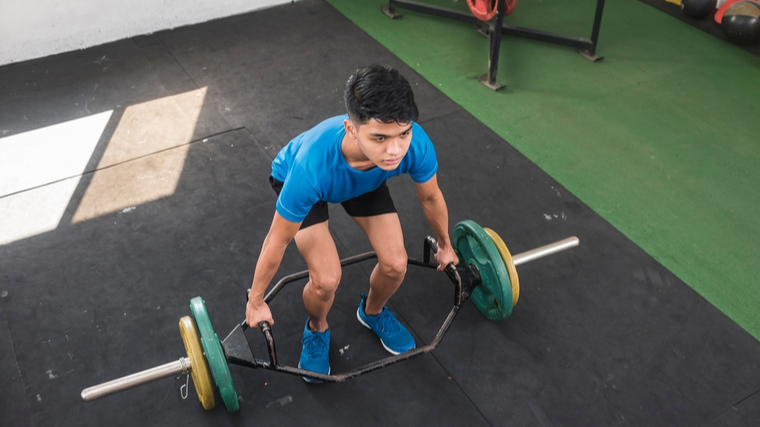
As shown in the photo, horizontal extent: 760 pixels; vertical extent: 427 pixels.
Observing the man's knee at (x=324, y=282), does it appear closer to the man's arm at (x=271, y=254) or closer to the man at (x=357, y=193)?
the man at (x=357, y=193)

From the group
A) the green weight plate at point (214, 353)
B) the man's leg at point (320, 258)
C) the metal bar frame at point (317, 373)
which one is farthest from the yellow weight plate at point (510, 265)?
the green weight plate at point (214, 353)

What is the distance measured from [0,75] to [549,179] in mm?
3453

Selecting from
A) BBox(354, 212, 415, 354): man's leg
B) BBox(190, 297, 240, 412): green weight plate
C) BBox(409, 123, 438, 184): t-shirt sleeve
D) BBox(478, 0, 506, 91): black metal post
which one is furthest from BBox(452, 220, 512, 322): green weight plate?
BBox(478, 0, 506, 91): black metal post

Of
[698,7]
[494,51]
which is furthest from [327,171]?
[698,7]

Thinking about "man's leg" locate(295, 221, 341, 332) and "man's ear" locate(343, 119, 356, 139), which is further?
"man's leg" locate(295, 221, 341, 332)

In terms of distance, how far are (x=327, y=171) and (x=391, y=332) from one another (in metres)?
0.75

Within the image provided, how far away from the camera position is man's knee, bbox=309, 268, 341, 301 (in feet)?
6.27

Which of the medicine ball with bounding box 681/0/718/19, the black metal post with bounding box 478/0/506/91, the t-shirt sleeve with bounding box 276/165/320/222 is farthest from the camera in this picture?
Answer: the medicine ball with bounding box 681/0/718/19

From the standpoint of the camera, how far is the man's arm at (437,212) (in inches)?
73.5

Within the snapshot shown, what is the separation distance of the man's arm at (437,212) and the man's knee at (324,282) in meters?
0.35

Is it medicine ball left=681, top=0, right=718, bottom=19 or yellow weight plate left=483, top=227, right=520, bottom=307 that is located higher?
yellow weight plate left=483, top=227, right=520, bottom=307

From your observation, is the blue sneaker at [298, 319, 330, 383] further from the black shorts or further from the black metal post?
the black metal post

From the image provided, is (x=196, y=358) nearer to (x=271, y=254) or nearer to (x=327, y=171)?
(x=271, y=254)

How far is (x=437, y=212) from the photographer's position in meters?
1.94
